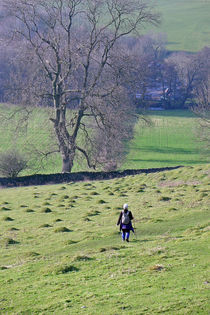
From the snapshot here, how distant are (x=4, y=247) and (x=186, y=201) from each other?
11657mm

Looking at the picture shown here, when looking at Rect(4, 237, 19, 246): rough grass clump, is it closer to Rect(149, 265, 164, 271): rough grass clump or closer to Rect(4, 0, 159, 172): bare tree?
Rect(149, 265, 164, 271): rough grass clump

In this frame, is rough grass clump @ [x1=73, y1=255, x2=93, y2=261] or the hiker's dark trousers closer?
rough grass clump @ [x1=73, y1=255, x2=93, y2=261]

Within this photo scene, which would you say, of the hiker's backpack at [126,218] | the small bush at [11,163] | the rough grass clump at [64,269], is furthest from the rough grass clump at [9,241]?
the small bush at [11,163]

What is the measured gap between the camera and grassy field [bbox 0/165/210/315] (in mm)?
11547

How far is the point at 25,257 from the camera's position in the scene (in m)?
17.4

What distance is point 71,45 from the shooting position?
45938 mm

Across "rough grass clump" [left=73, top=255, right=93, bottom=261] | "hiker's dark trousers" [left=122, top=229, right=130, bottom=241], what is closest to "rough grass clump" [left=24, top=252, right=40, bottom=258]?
"rough grass clump" [left=73, top=255, right=93, bottom=261]

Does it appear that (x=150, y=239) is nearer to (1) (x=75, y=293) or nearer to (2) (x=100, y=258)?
(2) (x=100, y=258)

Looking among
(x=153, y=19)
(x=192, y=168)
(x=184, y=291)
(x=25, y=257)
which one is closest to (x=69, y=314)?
(x=184, y=291)

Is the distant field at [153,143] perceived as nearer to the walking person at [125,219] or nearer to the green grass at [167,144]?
the green grass at [167,144]

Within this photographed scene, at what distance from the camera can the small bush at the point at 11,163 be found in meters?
46.2

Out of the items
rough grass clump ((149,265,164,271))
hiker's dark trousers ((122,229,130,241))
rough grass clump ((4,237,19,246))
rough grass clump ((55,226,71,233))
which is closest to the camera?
rough grass clump ((149,265,164,271))

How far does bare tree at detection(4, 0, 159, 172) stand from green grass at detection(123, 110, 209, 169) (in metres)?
9.94

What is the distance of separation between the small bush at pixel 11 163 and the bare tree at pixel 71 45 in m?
4.14
